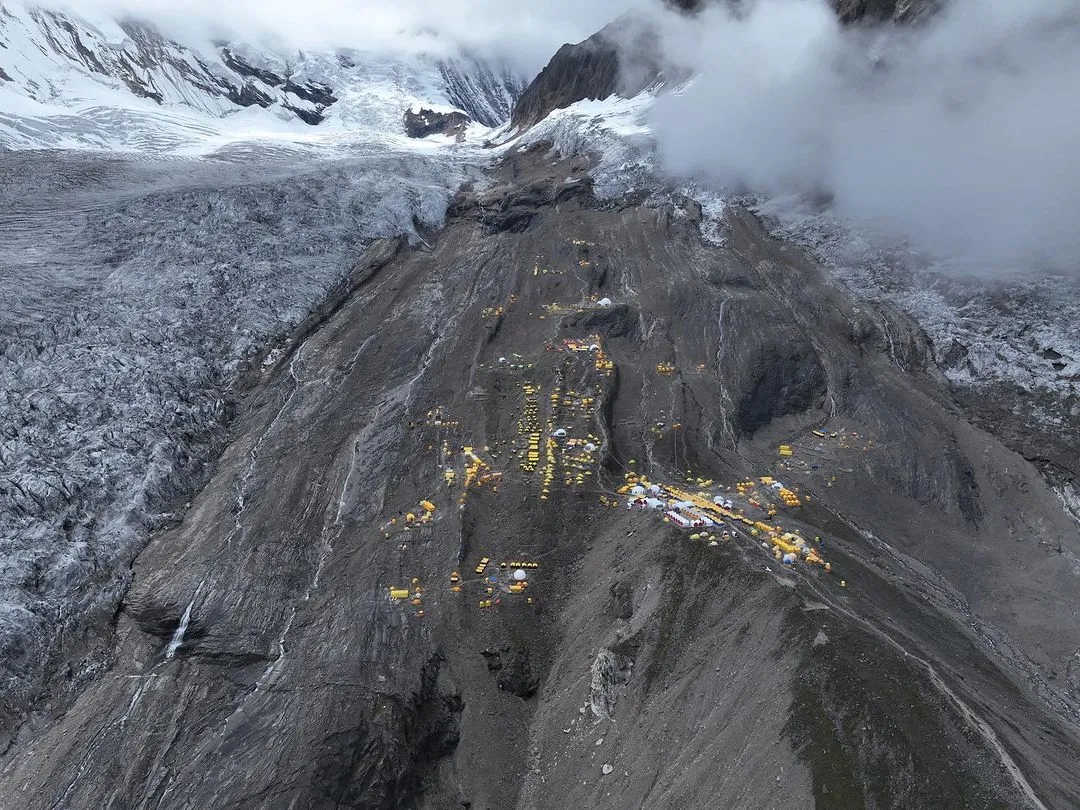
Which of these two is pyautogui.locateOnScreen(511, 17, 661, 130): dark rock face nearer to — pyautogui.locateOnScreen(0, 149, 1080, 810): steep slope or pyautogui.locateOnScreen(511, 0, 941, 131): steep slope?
pyautogui.locateOnScreen(511, 0, 941, 131): steep slope

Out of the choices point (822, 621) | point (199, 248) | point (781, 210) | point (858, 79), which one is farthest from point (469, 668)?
point (858, 79)

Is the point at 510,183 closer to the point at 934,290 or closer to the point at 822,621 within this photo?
the point at 934,290

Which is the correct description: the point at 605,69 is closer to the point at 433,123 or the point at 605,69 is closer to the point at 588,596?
the point at 433,123

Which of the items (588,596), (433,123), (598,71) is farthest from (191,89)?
(588,596)

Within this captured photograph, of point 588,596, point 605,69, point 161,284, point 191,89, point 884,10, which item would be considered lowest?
point 588,596

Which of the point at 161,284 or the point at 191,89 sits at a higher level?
the point at 191,89

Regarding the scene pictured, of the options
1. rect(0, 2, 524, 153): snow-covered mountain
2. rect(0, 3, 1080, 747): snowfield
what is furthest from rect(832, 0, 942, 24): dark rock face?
rect(0, 2, 524, 153): snow-covered mountain

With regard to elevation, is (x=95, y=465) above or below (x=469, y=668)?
above
